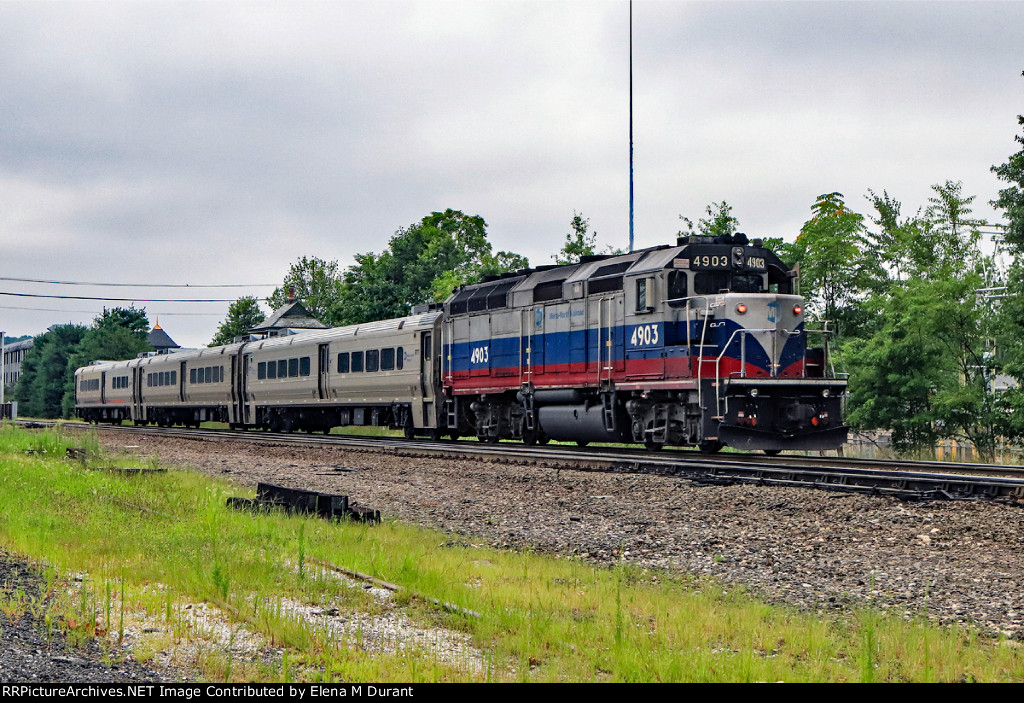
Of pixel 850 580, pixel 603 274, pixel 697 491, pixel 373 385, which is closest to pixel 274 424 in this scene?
pixel 373 385

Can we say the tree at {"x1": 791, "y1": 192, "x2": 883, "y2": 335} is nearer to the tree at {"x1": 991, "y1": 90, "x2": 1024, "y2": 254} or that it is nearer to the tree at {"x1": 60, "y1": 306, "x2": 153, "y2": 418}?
the tree at {"x1": 991, "y1": 90, "x2": 1024, "y2": 254}

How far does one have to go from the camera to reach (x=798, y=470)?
557 inches

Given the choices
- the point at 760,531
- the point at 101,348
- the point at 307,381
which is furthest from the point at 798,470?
the point at 101,348

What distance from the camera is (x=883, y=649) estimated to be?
5.77 m

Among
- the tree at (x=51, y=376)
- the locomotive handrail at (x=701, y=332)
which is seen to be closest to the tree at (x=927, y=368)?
the locomotive handrail at (x=701, y=332)

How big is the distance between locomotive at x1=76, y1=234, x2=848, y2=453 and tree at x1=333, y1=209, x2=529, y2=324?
24.8 metres

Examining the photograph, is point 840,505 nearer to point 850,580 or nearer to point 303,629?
point 850,580

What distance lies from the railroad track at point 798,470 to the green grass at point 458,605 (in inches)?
197

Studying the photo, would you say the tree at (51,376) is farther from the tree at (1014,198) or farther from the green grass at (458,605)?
the green grass at (458,605)

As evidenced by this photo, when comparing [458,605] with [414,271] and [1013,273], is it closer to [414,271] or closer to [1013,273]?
[1013,273]

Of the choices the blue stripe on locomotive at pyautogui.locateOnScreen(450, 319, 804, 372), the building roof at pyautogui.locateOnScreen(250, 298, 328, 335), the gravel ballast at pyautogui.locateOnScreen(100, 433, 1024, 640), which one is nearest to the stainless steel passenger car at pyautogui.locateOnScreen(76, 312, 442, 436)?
the blue stripe on locomotive at pyautogui.locateOnScreen(450, 319, 804, 372)

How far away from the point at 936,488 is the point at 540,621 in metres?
7.32

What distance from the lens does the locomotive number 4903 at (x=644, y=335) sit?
61.5ft

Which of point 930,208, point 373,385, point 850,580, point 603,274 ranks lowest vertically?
point 850,580
